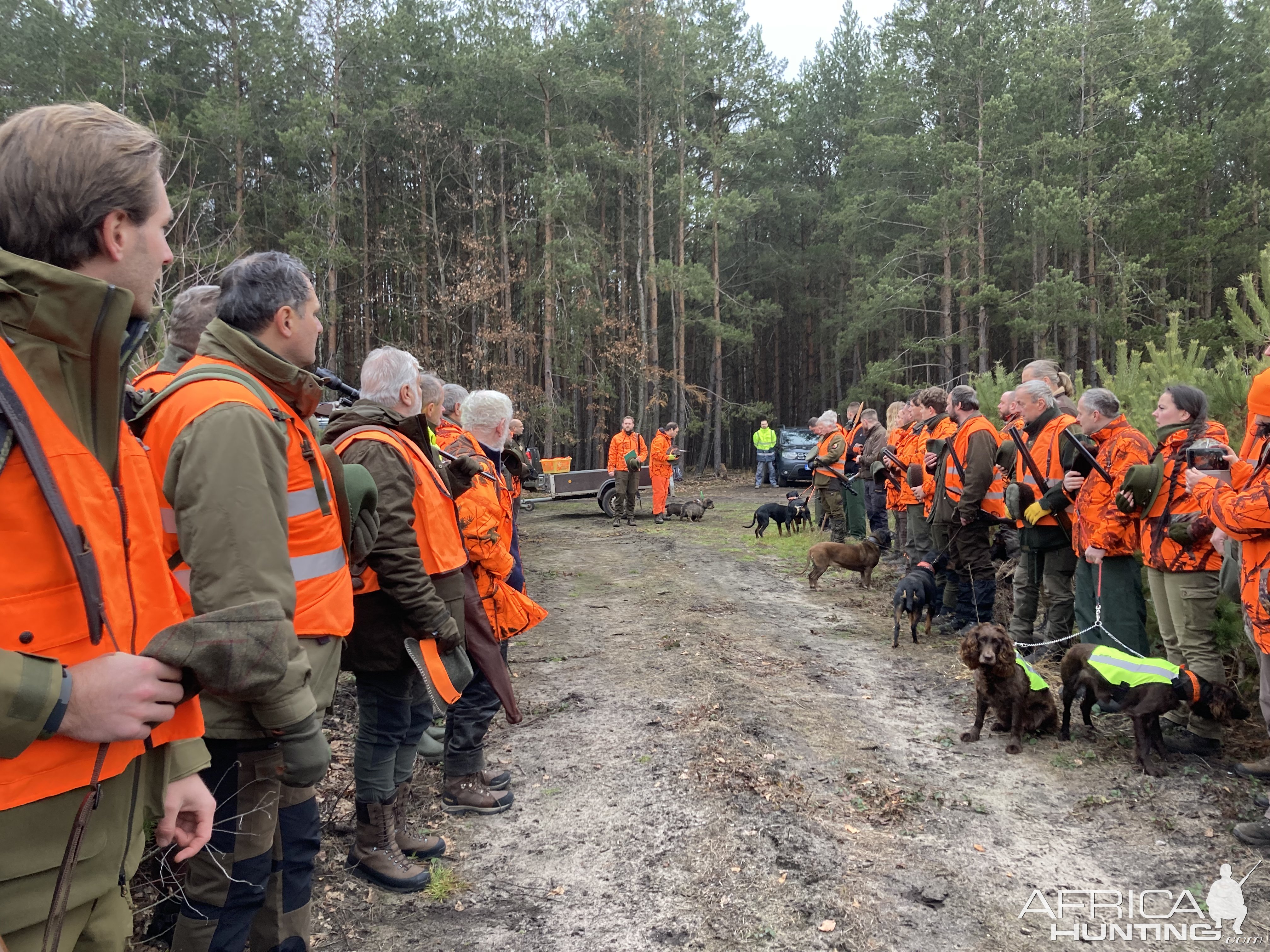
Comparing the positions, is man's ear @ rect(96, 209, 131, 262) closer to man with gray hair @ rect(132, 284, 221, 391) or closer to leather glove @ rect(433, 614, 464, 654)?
man with gray hair @ rect(132, 284, 221, 391)

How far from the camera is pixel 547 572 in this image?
431 inches

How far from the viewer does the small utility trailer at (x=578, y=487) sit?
17297mm

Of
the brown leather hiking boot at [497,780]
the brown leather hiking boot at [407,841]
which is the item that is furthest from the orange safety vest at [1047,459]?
the brown leather hiking boot at [407,841]

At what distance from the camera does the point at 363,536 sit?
109 inches

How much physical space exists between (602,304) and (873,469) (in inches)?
655

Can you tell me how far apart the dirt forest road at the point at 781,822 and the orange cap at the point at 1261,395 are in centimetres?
198

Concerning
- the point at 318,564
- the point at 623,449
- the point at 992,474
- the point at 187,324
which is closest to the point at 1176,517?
the point at 992,474

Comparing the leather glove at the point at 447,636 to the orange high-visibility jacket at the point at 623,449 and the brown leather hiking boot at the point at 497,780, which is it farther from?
the orange high-visibility jacket at the point at 623,449

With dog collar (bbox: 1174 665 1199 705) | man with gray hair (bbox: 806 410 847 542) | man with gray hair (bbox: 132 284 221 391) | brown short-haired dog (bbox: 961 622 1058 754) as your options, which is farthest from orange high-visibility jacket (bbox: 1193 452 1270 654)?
man with gray hair (bbox: 806 410 847 542)

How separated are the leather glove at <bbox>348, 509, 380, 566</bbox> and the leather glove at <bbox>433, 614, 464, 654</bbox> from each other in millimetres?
503

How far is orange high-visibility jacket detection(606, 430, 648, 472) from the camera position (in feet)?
51.9

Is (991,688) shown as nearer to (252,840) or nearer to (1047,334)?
(252,840)

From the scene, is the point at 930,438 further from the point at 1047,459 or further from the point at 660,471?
the point at 660,471

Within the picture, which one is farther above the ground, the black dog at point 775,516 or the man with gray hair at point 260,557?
the man with gray hair at point 260,557
